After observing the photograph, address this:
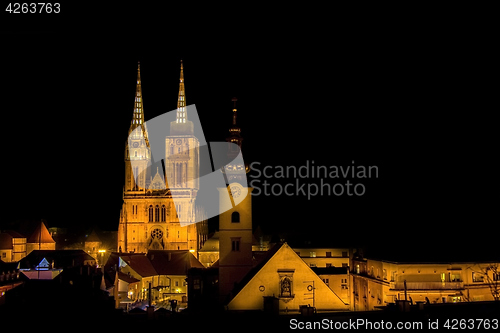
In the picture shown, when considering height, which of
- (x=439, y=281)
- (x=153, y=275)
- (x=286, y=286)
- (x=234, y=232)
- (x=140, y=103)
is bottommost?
(x=153, y=275)

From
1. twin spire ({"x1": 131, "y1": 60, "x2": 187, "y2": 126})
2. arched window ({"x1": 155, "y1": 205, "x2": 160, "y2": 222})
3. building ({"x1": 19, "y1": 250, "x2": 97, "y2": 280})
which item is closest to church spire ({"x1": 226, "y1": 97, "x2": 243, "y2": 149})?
building ({"x1": 19, "y1": 250, "x2": 97, "y2": 280})

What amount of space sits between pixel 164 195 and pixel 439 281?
56.8 m

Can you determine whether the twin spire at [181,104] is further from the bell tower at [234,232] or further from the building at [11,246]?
the bell tower at [234,232]

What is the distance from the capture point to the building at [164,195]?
87.7 meters

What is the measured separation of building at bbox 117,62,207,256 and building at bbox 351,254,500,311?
48025 mm

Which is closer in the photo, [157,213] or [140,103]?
[157,213]

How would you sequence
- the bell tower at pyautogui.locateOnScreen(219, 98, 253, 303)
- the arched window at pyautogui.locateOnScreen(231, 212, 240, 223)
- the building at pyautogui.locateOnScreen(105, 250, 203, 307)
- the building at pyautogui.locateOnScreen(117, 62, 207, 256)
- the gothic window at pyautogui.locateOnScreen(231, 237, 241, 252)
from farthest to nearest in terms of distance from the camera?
the building at pyautogui.locateOnScreen(117, 62, 207, 256) < the building at pyautogui.locateOnScreen(105, 250, 203, 307) < the gothic window at pyautogui.locateOnScreen(231, 237, 241, 252) < the arched window at pyautogui.locateOnScreen(231, 212, 240, 223) < the bell tower at pyautogui.locateOnScreen(219, 98, 253, 303)

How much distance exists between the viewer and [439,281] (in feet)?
130

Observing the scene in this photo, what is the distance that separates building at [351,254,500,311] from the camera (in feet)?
127

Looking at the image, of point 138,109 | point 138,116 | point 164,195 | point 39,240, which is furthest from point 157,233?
point 138,109

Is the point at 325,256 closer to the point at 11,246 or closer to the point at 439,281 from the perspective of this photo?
the point at 439,281

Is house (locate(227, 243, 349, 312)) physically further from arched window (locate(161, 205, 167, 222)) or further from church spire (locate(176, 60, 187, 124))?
church spire (locate(176, 60, 187, 124))

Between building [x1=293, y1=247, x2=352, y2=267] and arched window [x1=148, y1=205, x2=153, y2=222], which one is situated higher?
A: arched window [x1=148, y1=205, x2=153, y2=222]

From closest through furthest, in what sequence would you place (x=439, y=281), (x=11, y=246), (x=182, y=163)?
(x=439, y=281) < (x=11, y=246) < (x=182, y=163)
